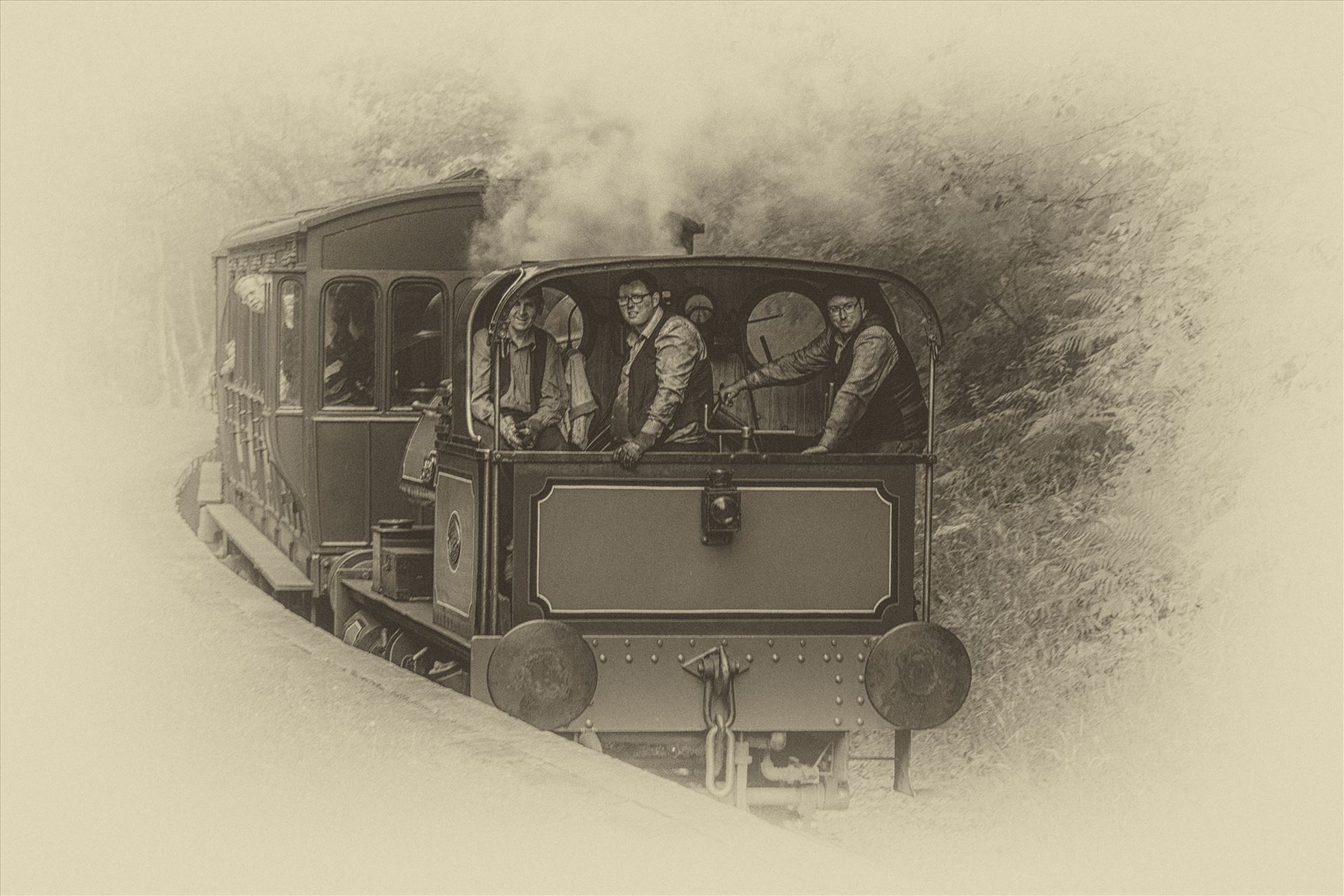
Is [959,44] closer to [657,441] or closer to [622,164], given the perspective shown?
[622,164]

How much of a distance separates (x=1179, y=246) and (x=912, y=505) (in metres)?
4.46

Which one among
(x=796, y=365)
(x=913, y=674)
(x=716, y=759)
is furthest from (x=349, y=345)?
(x=913, y=674)

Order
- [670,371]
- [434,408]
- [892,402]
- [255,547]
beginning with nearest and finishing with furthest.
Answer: [670,371] < [892,402] < [434,408] < [255,547]

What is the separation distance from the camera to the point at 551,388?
884 centimetres

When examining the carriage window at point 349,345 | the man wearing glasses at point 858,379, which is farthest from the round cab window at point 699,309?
the carriage window at point 349,345

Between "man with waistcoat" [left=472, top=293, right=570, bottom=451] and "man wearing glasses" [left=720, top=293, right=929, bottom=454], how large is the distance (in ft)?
2.67

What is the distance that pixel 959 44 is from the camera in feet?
49.6

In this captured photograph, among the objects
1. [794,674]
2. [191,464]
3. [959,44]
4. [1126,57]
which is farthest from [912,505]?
[191,464]

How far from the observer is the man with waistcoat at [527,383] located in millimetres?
8766

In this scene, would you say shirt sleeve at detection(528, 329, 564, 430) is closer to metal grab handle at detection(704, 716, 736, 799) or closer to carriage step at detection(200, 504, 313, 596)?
metal grab handle at detection(704, 716, 736, 799)

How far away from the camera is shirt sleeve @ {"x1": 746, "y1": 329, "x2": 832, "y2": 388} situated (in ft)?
28.8

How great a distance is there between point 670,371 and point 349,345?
4.06m

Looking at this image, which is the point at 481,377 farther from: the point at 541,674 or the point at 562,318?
the point at 541,674

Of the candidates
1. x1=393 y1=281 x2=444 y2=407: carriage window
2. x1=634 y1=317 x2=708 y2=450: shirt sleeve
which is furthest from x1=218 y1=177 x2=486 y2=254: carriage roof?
x1=634 y1=317 x2=708 y2=450: shirt sleeve
